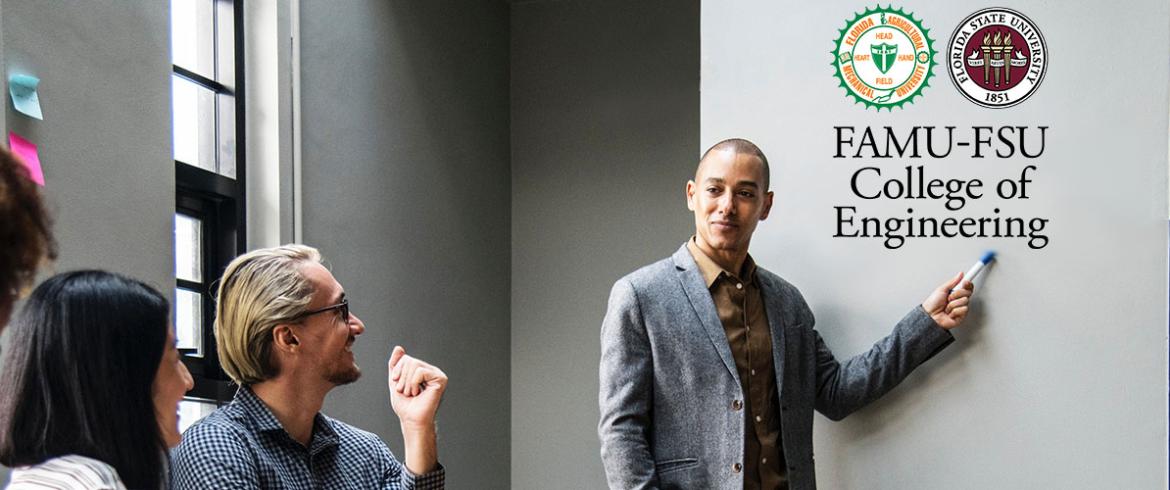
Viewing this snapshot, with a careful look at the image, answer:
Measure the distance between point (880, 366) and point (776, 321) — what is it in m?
0.26

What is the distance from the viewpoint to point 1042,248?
Result: 327 centimetres

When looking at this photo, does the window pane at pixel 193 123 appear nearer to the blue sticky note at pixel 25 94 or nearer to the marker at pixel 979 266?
the blue sticky note at pixel 25 94

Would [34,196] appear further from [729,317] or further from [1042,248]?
[1042,248]

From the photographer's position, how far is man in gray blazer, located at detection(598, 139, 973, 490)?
3.07 meters

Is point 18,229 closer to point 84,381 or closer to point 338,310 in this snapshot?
point 84,381

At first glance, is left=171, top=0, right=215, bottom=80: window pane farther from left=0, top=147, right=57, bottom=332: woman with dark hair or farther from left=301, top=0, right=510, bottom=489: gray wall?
left=0, top=147, right=57, bottom=332: woman with dark hair

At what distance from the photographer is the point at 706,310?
3111mm

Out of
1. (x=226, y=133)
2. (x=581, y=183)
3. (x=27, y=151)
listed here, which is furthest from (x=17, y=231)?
(x=581, y=183)

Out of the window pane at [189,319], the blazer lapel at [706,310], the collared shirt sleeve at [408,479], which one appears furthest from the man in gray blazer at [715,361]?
the window pane at [189,319]

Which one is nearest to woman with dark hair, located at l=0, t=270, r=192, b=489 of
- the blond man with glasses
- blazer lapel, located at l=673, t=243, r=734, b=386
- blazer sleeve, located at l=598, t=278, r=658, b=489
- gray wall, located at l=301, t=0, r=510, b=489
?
the blond man with glasses

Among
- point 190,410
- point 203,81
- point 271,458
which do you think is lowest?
point 190,410

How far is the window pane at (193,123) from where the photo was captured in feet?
12.2

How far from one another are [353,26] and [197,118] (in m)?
0.91

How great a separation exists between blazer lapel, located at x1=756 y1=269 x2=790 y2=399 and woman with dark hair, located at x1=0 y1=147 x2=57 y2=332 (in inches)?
83.3
